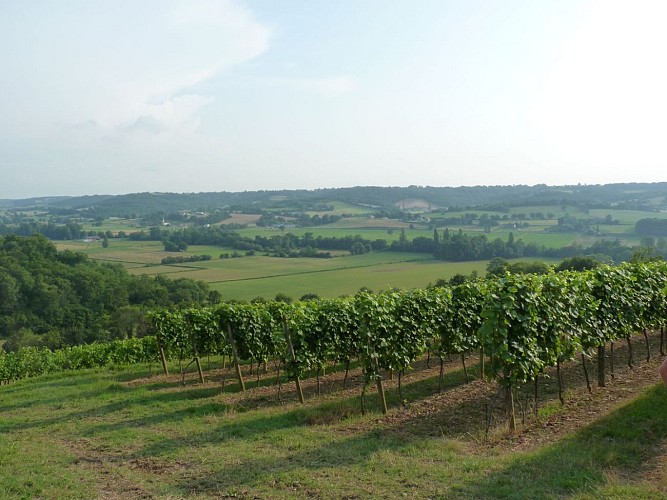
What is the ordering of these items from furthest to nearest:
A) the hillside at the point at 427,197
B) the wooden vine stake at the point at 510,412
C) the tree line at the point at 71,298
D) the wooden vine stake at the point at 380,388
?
the hillside at the point at 427,197 < the tree line at the point at 71,298 < the wooden vine stake at the point at 380,388 < the wooden vine stake at the point at 510,412

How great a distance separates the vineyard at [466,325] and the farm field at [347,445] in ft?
2.61

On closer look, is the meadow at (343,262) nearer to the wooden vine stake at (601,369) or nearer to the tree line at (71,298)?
the tree line at (71,298)

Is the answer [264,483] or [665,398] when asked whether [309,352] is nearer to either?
[264,483]

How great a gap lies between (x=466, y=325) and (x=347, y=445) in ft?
25.9

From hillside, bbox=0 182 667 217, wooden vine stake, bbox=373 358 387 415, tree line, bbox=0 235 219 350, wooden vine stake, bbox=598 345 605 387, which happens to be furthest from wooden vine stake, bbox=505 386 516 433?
hillside, bbox=0 182 667 217

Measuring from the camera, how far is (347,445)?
9.88 metres

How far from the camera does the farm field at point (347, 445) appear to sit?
7.70m

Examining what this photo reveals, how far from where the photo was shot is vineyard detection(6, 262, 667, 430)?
11.1 metres

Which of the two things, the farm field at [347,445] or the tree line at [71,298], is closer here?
the farm field at [347,445]

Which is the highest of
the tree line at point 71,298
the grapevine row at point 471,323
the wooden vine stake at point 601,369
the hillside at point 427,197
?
the hillside at point 427,197

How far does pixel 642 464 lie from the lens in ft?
26.6

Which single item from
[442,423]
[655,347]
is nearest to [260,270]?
[655,347]

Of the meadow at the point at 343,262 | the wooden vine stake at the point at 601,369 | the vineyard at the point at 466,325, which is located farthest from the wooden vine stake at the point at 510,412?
the meadow at the point at 343,262

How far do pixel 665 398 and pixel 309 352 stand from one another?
891 cm
